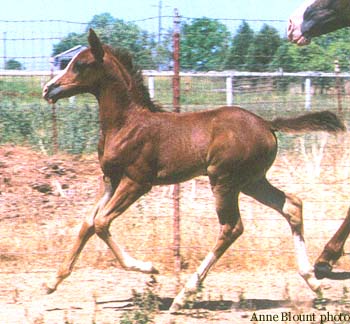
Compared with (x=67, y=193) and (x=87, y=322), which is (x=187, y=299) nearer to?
(x=87, y=322)

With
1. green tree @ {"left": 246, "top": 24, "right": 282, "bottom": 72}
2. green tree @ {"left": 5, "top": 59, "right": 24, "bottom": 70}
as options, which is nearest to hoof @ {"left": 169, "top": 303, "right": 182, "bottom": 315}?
green tree @ {"left": 246, "top": 24, "right": 282, "bottom": 72}

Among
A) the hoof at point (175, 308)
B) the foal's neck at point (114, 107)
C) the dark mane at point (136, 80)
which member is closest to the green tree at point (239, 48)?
the dark mane at point (136, 80)

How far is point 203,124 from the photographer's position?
6.86 meters

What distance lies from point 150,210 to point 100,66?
2.82m

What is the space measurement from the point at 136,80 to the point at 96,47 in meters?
0.45

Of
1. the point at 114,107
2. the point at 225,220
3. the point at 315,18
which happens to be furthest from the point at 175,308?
the point at 315,18

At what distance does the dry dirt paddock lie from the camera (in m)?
→ 6.48

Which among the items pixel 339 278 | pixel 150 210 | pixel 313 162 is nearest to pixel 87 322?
pixel 339 278

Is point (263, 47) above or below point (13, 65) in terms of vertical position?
above

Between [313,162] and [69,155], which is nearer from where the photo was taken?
[313,162]

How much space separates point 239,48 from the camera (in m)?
8.54

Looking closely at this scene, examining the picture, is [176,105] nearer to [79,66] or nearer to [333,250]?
[79,66]

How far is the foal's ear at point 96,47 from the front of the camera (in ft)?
21.9

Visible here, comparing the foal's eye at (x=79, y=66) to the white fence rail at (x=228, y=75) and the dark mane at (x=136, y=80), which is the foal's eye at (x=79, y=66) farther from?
the white fence rail at (x=228, y=75)
